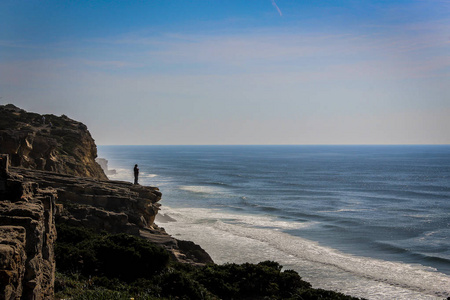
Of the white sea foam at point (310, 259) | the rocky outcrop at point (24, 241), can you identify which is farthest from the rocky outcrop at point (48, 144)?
the rocky outcrop at point (24, 241)

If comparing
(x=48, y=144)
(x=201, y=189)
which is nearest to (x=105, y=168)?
(x=201, y=189)

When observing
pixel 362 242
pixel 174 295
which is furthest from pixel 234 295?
pixel 362 242

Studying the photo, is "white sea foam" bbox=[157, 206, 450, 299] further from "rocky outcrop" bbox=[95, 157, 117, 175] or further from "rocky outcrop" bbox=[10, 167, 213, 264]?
"rocky outcrop" bbox=[95, 157, 117, 175]

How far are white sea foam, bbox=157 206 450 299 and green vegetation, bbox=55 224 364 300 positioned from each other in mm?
8482

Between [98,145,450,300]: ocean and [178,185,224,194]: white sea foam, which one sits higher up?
[98,145,450,300]: ocean

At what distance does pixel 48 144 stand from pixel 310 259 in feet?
68.3

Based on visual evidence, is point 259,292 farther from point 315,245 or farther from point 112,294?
point 315,245

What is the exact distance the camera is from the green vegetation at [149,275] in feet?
45.3

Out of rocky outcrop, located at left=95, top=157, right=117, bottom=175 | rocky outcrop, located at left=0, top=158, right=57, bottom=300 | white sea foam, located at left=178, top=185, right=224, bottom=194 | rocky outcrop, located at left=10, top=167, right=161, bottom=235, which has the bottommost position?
white sea foam, located at left=178, top=185, right=224, bottom=194

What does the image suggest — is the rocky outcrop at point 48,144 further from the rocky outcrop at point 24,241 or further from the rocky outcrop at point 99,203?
the rocky outcrop at point 24,241

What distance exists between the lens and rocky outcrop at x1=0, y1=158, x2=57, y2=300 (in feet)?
22.6

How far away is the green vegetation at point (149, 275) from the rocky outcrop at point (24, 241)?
9.76ft

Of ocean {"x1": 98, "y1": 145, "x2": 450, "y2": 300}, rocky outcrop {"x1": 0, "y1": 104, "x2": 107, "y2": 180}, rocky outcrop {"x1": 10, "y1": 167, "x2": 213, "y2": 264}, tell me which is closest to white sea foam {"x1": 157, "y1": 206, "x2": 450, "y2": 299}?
ocean {"x1": 98, "y1": 145, "x2": 450, "y2": 300}

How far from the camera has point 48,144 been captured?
29922mm
